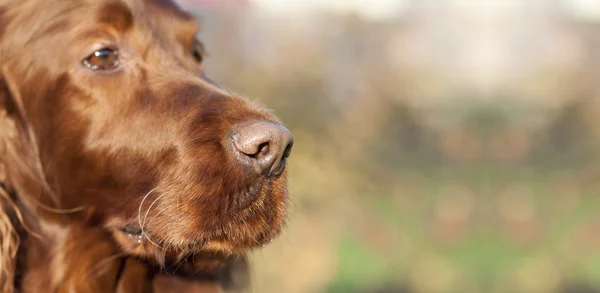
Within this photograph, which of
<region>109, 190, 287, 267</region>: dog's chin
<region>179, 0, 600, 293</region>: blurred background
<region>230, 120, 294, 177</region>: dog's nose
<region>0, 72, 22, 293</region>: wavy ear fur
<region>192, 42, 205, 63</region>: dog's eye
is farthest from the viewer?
<region>179, 0, 600, 293</region>: blurred background

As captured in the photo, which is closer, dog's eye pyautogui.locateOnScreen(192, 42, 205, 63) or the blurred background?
dog's eye pyautogui.locateOnScreen(192, 42, 205, 63)

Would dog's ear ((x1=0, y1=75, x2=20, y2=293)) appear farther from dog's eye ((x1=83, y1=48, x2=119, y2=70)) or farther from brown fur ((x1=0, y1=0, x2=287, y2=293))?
dog's eye ((x1=83, y1=48, x2=119, y2=70))

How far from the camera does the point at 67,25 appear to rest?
9.59 feet

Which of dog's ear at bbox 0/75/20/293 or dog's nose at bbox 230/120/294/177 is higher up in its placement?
dog's nose at bbox 230/120/294/177

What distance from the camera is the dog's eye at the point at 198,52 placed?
348cm

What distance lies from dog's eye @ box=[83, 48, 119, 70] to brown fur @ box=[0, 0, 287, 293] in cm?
3

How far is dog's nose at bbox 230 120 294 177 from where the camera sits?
2504 millimetres

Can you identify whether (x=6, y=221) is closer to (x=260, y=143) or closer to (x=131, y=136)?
(x=131, y=136)

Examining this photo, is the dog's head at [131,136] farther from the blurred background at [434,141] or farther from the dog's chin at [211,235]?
the blurred background at [434,141]

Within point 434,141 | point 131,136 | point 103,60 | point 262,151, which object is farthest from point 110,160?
point 434,141

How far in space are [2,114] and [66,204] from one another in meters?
0.48

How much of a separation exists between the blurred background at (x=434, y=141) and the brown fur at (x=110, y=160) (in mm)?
3469

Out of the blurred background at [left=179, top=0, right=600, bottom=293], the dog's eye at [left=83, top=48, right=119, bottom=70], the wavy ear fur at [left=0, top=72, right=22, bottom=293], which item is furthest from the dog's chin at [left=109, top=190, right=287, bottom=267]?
the blurred background at [left=179, top=0, right=600, bottom=293]

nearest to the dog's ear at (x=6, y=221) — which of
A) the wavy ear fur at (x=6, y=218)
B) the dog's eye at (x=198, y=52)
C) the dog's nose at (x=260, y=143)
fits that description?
the wavy ear fur at (x=6, y=218)
